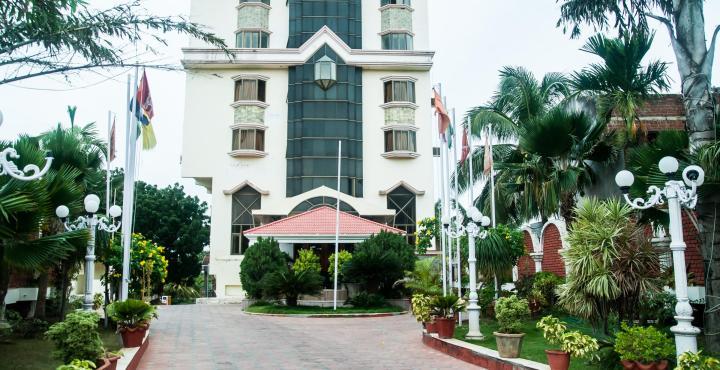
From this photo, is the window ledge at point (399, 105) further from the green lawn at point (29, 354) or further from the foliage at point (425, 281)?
the green lawn at point (29, 354)

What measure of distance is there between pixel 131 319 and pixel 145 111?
5020mm

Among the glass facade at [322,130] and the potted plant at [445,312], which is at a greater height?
the glass facade at [322,130]

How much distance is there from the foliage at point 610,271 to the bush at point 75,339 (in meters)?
7.35

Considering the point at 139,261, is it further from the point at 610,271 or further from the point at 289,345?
the point at 610,271

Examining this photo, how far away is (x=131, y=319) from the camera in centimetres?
1160

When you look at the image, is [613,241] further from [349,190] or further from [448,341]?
[349,190]

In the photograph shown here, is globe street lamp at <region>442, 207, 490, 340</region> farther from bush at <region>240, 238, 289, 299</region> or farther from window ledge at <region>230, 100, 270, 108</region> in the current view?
window ledge at <region>230, 100, 270, 108</region>

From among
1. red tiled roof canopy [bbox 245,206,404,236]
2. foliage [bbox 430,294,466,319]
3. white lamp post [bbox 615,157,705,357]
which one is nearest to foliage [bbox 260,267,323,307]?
red tiled roof canopy [bbox 245,206,404,236]

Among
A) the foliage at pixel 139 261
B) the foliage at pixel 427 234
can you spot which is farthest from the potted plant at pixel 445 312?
the foliage at pixel 427 234

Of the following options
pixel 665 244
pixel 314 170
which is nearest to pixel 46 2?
pixel 665 244

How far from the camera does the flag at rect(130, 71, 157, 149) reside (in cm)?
1382

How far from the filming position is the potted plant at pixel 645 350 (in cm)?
731

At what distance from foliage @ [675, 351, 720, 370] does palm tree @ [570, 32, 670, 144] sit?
25.4 feet

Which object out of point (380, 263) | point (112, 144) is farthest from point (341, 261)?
point (112, 144)
